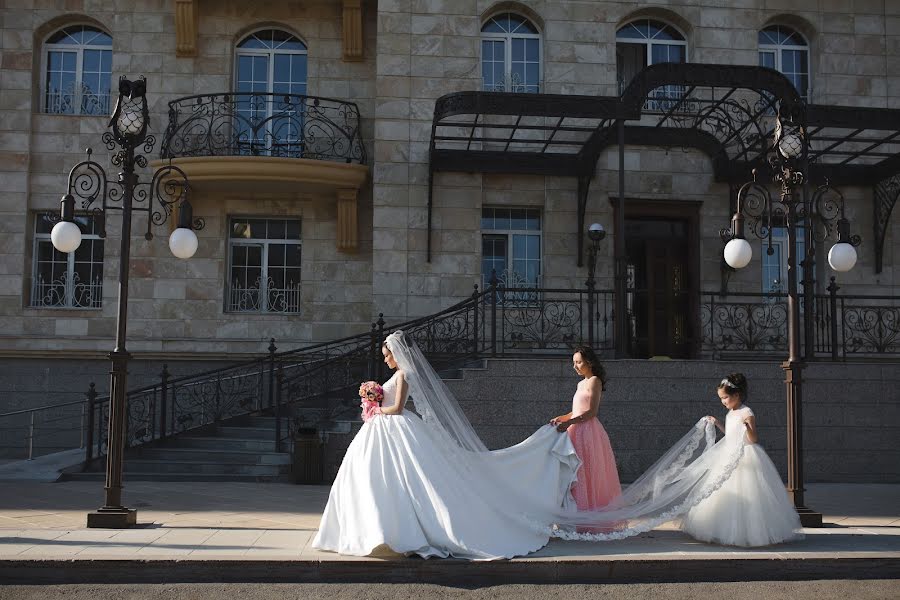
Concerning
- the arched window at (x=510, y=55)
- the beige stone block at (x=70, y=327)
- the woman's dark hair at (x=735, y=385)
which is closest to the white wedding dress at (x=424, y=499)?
the woman's dark hair at (x=735, y=385)

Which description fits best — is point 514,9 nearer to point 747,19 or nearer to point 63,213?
point 747,19

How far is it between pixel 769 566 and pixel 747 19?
13186 millimetres

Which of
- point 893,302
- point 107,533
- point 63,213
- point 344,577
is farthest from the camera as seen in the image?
point 893,302

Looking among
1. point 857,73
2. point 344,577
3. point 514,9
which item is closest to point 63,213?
point 344,577

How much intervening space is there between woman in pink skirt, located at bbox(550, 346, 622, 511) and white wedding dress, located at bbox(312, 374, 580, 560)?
0.52 m

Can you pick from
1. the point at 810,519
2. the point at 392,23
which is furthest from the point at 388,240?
the point at 810,519

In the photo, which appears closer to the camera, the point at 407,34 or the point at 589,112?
the point at 589,112

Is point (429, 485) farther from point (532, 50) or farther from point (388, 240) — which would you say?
point (532, 50)

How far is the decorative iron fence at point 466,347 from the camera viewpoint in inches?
600

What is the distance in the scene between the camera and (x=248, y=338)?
59.1 feet

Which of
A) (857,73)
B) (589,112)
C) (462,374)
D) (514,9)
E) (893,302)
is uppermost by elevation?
(514,9)

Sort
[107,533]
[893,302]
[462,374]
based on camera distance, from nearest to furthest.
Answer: [107,533]
[462,374]
[893,302]

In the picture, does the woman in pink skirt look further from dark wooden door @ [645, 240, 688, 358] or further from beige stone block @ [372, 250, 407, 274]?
beige stone block @ [372, 250, 407, 274]

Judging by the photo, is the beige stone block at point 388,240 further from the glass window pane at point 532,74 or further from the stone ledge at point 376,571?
the stone ledge at point 376,571
